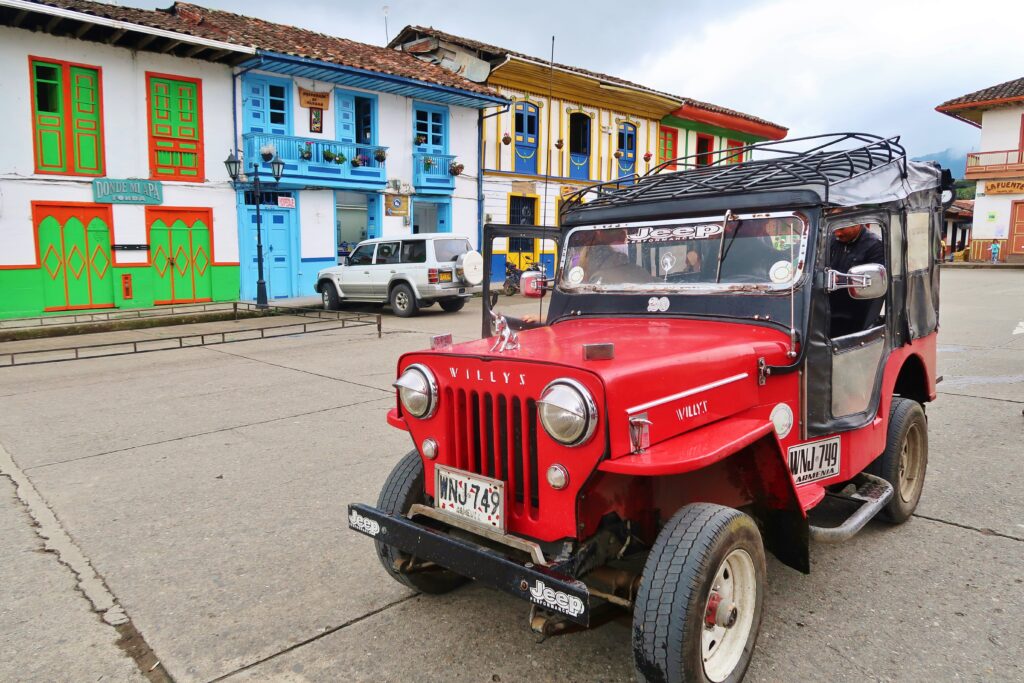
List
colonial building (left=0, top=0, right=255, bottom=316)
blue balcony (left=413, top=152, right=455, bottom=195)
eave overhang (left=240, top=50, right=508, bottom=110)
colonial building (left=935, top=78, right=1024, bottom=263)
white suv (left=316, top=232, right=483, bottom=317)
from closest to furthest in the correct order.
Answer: colonial building (left=0, top=0, right=255, bottom=316), white suv (left=316, top=232, right=483, bottom=317), eave overhang (left=240, top=50, right=508, bottom=110), blue balcony (left=413, top=152, right=455, bottom=195), colonial building (left=935, top=78, right=1024, bottom=263)

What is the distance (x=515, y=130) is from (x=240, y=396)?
1939 centimetres

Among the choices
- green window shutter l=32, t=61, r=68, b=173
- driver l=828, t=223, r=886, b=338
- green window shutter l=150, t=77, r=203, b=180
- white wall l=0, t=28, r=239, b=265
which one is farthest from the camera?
green window shutter l=150, t=77, r=203, b=180

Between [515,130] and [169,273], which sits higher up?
[515,130]

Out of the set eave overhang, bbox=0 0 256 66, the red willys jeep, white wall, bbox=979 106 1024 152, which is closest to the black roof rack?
the red willys jeep

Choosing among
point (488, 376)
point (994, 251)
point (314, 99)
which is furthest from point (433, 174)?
point (994, 251)

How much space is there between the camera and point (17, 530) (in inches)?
178

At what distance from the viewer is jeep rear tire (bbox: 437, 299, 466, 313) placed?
16969 millimetres

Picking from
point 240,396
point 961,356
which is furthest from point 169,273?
point 961,356

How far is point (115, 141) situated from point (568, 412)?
1774 cm

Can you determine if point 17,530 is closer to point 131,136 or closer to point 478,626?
point 478,626

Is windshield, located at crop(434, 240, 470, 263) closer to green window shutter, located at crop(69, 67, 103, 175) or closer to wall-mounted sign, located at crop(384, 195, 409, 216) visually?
wall-mounted sign, located at crop(384, 195, 409, 216)

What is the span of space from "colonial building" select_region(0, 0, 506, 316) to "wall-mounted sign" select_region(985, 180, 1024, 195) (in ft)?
89.0

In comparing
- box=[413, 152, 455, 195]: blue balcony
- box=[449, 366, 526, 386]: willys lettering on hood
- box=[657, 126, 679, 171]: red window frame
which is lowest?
box=[449, 366, 526, 386]: willys lettering on hood

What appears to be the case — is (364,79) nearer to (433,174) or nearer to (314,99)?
(314,99)
